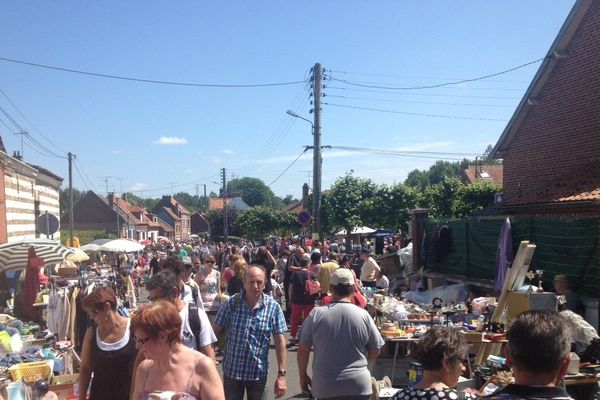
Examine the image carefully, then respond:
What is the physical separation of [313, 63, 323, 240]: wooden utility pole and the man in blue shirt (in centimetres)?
1599

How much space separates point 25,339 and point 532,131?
1377cm

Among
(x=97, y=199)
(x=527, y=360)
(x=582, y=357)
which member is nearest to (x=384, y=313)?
(x=582, y=357)

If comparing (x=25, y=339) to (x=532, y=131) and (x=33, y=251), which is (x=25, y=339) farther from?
(x=532, y=131)

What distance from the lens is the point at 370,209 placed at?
2816 cm

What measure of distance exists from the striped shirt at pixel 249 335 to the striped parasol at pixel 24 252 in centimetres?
961

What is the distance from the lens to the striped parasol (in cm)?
1334

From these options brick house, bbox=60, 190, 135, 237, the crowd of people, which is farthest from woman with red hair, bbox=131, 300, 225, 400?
brick house, bbox=60, 190, 135, 237

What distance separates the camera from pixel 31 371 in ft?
24.0

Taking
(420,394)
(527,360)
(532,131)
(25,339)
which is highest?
(532,131)

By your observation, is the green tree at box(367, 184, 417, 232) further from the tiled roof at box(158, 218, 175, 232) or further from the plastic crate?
the tiled roof at box(158, 218, 175, 232)

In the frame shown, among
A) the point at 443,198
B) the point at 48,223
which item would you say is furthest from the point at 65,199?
the point at 48,223

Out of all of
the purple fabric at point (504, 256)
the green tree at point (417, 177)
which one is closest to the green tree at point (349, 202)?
the purple fabric at point (504, 256)

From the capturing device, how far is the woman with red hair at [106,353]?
4.44m

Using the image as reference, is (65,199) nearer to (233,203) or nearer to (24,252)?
(233,203)
